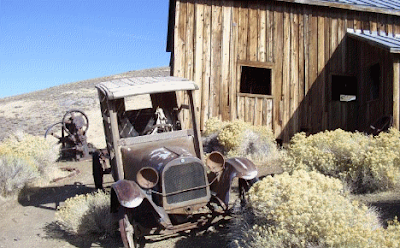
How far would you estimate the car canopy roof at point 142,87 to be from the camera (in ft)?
20.0

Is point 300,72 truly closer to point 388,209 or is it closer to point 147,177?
point 388,209

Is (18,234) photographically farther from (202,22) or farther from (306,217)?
(202,22)

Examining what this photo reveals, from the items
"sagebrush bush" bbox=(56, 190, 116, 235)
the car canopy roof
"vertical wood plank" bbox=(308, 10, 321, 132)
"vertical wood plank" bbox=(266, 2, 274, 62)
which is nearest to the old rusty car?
the car canopy roof

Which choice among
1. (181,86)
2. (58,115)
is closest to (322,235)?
(181,86)

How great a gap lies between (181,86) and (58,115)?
2670 cm

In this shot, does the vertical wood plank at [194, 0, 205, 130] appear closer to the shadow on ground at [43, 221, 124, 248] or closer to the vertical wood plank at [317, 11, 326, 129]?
the vertical wood plank at [317, 11, 326, 129]

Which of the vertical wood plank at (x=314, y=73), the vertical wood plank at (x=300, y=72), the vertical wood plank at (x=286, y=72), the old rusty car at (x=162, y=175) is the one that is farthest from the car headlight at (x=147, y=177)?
the vertical wood plank at (x=314, y=73)

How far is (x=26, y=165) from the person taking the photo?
9.78 meters

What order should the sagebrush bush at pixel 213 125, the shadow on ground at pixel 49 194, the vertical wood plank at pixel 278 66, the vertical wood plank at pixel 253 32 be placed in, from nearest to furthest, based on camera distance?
1. the shadow on ground at pixel 49 194
2. the sagebrush bush at pixel 213 125
3. the vertical wood plank at pixel 253 32
4. the vertical wood plank at pixel 278 66

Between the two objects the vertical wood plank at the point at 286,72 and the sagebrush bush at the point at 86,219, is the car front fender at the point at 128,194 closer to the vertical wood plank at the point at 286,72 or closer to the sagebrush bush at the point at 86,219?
the sagebrush bush at the point at 86,219

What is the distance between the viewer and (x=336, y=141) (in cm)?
835

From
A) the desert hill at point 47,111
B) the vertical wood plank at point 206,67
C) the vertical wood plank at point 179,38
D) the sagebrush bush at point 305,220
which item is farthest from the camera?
the desert hill at point 47,111

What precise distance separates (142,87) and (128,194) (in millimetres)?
1705

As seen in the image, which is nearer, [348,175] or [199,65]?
[348,175]
